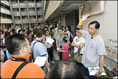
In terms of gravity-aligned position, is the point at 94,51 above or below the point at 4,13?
below

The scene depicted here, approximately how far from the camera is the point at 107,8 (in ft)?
12.2

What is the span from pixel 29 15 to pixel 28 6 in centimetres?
269

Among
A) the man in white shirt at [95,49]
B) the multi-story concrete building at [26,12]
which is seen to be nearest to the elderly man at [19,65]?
the man in white shirt at [95,49]

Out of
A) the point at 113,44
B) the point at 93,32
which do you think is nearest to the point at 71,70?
the point at 93,32

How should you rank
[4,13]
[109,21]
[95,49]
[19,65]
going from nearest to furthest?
[19,65], [95,49], [109,21], [4,13]

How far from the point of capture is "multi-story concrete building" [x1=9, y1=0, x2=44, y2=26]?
101 ft

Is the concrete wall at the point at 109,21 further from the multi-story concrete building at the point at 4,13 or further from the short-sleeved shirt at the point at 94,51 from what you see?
the multi-story concrete building at the point at 4,13

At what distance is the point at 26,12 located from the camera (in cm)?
3156

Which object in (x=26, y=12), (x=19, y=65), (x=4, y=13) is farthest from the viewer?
(x=26, y=12)

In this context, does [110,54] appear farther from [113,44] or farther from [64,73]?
[64,73]

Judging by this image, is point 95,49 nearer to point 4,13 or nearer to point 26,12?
point 4,13

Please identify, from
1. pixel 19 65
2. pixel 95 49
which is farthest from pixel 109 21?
pixel 19 65

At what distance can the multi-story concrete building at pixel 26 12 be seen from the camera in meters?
30.8

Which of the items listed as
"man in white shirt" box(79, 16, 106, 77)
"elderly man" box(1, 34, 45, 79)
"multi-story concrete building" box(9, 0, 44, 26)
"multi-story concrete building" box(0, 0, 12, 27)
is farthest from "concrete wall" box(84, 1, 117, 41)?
"multi-story concrete building" box(9, 0, 44, 26)
